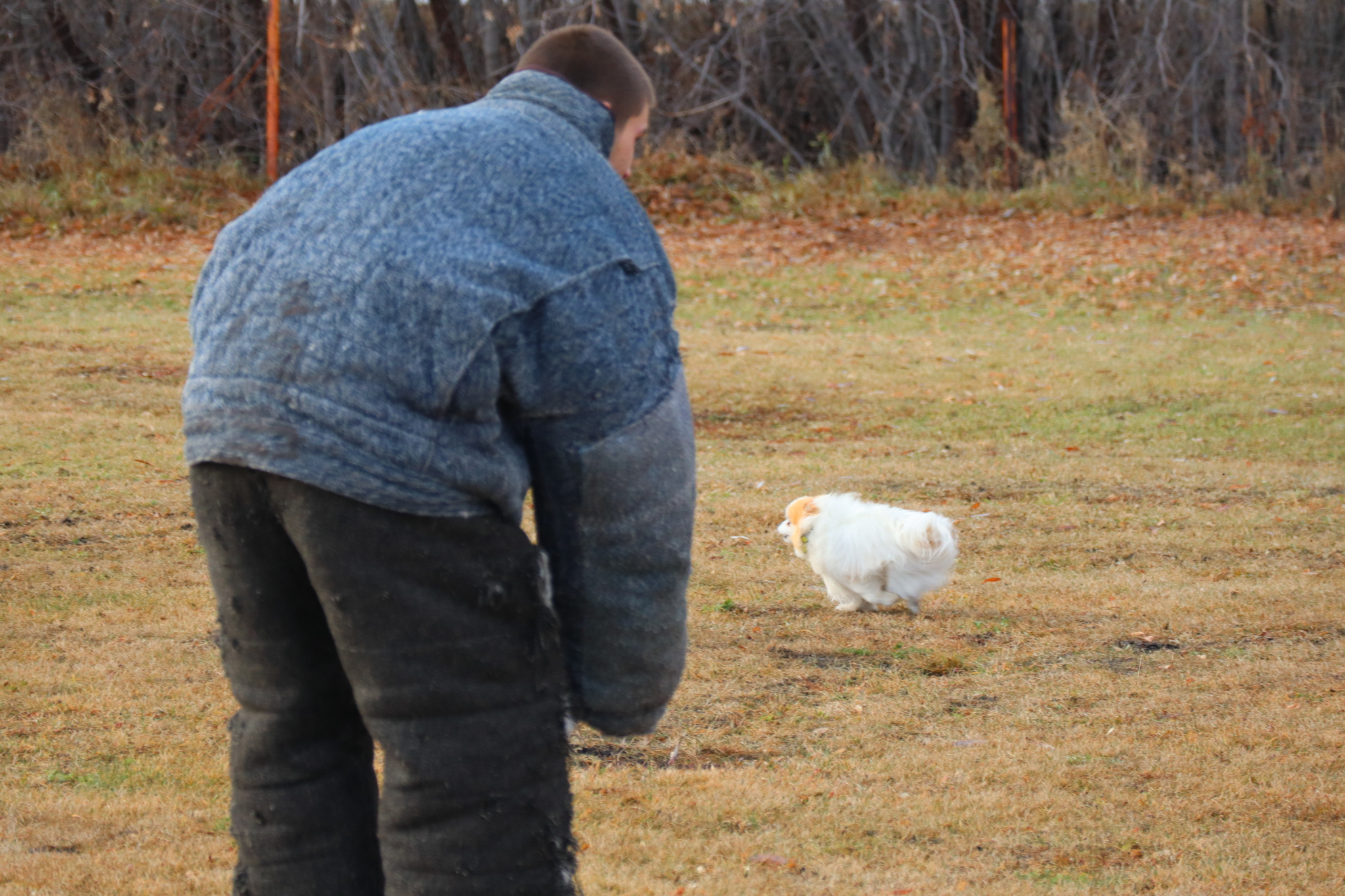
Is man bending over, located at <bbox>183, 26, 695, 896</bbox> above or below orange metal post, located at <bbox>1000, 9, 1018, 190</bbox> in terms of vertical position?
above

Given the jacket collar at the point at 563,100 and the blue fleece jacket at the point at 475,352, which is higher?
the jacket collar at the point at 563,100

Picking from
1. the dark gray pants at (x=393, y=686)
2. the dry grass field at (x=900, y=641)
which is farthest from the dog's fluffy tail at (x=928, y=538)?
the dark gray pants at (x=393, y=686)

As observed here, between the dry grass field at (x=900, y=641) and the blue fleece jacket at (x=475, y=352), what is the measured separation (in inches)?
54.2

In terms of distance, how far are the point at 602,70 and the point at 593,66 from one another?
0.01 metres

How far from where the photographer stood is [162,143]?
17.9 metres

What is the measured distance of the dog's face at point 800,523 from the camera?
5320 mm

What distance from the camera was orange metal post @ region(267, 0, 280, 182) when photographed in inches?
663

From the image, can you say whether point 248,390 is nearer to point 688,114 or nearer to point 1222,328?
point 1222,328

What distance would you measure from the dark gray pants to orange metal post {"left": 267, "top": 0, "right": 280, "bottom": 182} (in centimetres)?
1601

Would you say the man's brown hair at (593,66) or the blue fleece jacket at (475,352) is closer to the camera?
the blue fleece jacket at (475,352)

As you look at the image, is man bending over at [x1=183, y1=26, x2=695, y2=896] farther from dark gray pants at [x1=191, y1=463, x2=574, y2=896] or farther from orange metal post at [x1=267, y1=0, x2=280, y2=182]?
orange metal post at [x1=267, y1=0, x2=280, y2=182]

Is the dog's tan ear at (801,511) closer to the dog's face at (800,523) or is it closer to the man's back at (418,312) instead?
the dog's face at (800,523)

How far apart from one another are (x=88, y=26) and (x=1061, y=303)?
13.5 metres

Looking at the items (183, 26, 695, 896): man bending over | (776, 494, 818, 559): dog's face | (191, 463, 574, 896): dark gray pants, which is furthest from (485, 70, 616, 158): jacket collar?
(776, 494, 818, 559): dog's face
